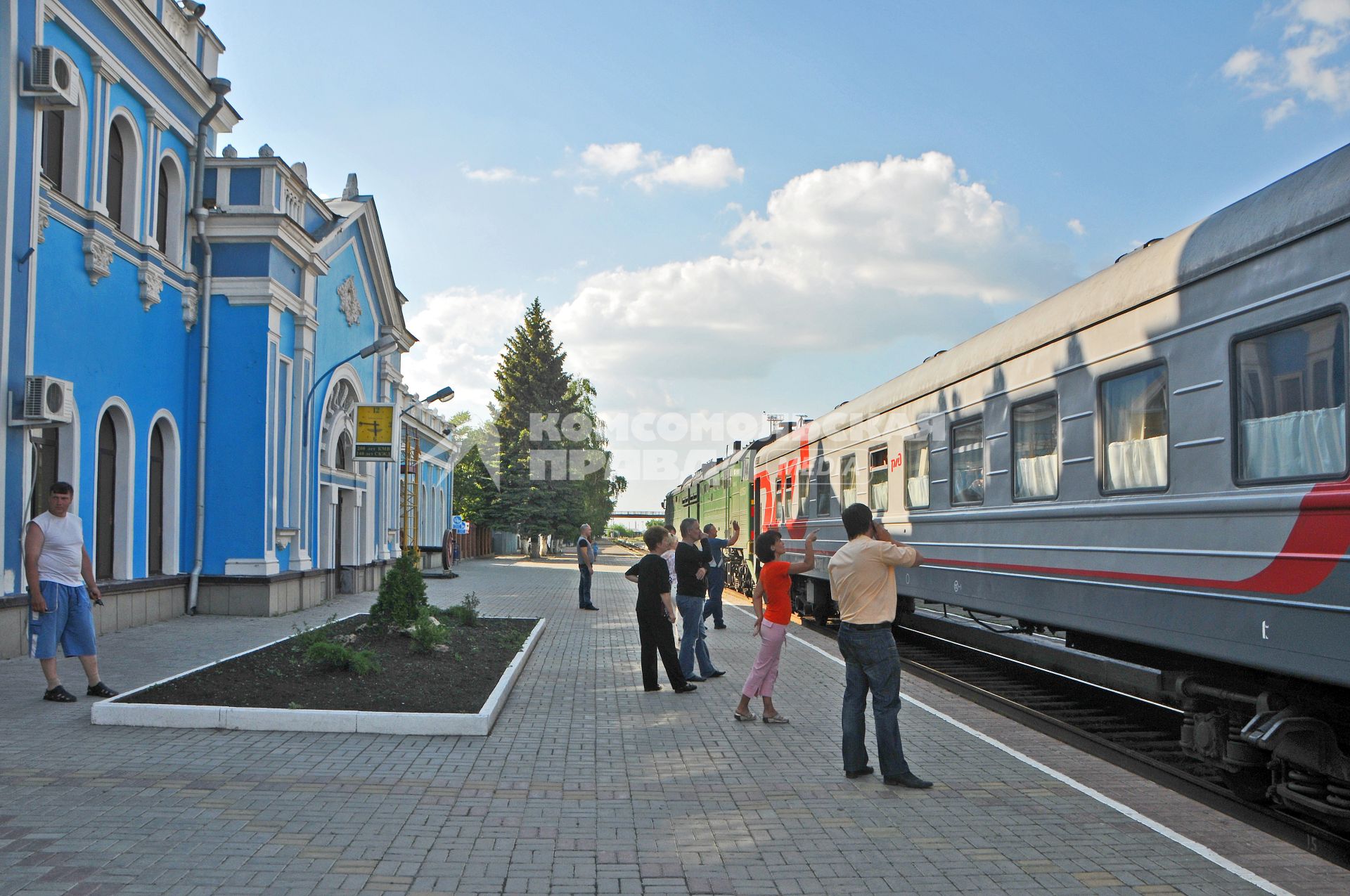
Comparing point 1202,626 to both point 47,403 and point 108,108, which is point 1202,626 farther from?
point 108,108

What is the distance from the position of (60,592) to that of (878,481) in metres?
8.74

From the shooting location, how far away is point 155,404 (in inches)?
642

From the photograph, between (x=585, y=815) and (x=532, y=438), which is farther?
(x=532, y=438)

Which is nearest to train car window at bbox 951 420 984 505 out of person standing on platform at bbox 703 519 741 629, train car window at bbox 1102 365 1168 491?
train car window at bbox 1102 365 1168 491

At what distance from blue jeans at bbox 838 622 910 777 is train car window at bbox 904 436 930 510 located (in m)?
4.62

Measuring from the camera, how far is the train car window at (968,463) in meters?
9.73

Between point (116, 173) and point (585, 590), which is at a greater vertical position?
point (116, 173)

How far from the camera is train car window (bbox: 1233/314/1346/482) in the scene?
17.6ft

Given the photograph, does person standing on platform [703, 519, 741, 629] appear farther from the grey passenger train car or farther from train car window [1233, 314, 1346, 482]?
train car window [1233, 314, 1346, 482]

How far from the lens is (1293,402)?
5.69 m

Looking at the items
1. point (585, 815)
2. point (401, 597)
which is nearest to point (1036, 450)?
point (585, 815)

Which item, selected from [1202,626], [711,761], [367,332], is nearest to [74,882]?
[711,761]

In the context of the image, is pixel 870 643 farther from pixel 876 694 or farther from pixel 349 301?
pixel 349 301

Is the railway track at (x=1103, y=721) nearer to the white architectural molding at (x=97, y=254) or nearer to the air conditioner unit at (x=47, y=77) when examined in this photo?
the white architectural molding at (x=97, y=254)
